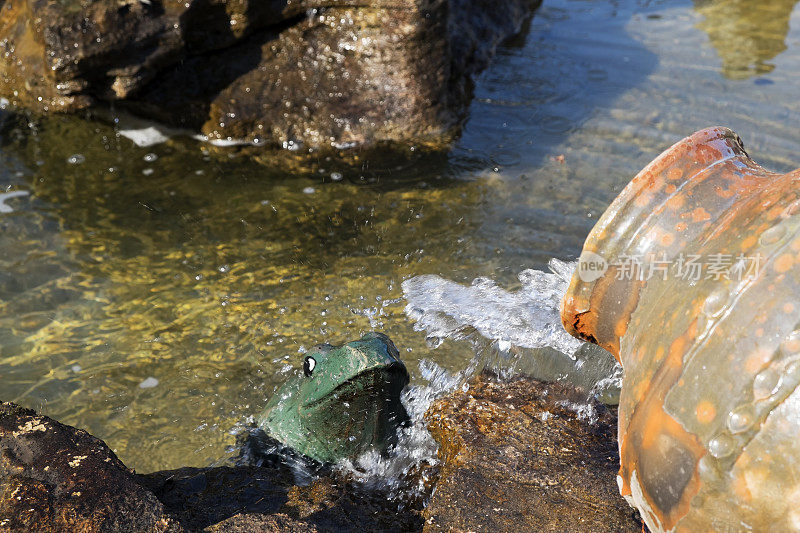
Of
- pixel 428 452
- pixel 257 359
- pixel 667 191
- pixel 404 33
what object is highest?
pixel 667 191

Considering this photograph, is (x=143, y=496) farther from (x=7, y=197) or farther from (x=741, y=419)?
(x=7, y=197)

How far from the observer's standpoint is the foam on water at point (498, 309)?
3.62m

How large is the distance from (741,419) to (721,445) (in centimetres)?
8

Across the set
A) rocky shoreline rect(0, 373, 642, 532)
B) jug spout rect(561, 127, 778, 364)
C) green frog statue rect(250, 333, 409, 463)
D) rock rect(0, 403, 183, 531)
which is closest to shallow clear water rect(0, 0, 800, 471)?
green frog statue rect(250, 333, 409, 463)

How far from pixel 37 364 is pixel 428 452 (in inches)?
86.9

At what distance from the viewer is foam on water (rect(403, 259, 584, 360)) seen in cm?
362

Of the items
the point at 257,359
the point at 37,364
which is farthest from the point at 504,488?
the point at 37,364

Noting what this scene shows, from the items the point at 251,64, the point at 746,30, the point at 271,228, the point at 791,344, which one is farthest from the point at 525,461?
the point at 746,30

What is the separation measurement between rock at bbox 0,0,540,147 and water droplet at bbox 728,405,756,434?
13.3 ft

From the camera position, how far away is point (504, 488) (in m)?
2.37

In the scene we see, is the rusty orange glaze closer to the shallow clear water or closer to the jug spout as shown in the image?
the jug spout

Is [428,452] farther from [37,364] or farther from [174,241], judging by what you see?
[174,241]

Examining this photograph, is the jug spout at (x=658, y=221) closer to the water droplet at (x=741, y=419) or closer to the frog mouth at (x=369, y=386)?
the water droplet at (x=741, y=419)

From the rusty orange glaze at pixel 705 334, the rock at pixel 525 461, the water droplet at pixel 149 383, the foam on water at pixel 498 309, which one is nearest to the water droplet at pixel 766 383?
the rusty orange glaze at pixel 705 334
